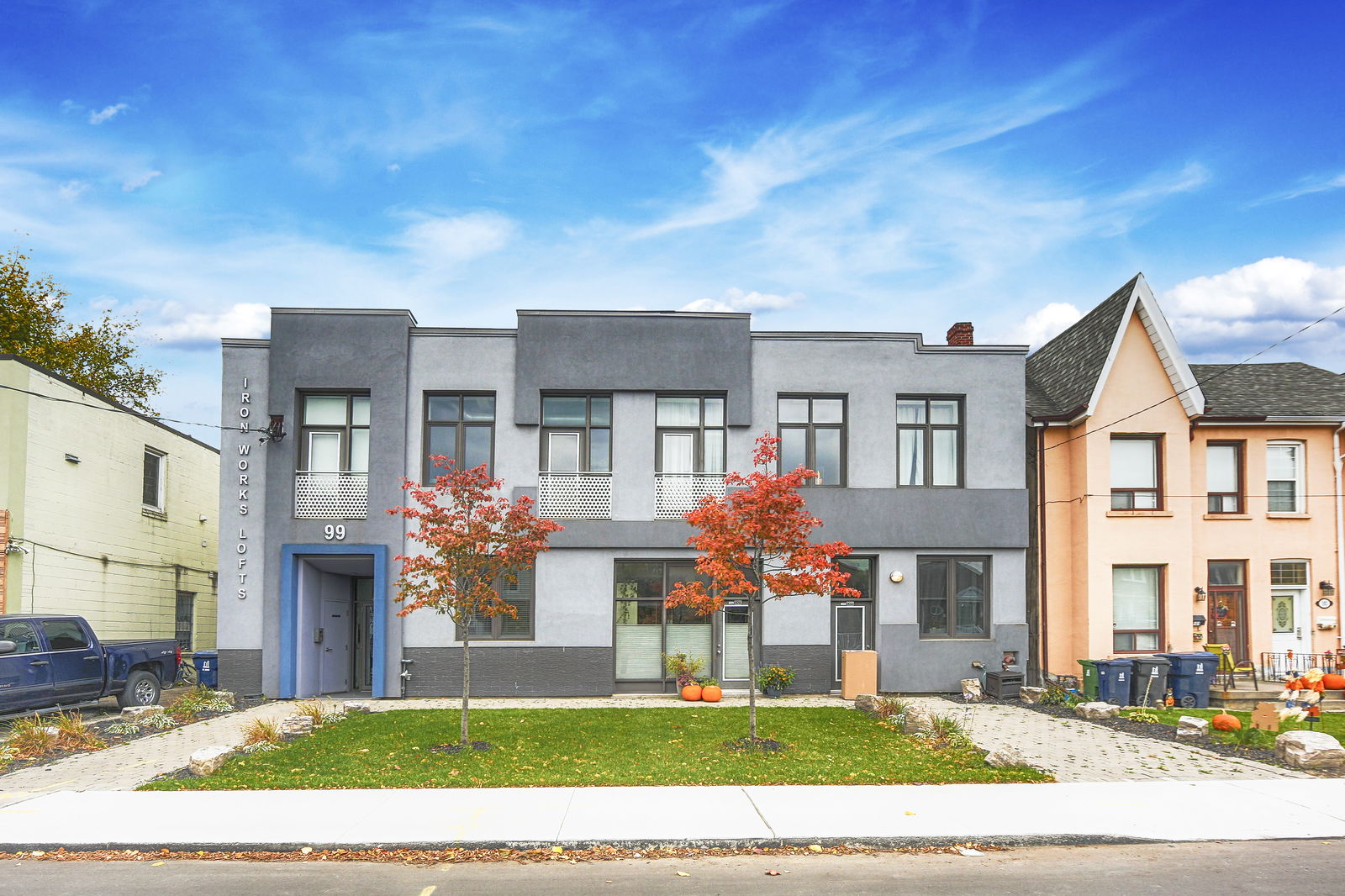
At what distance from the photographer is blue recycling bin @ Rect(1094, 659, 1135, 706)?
760 inches

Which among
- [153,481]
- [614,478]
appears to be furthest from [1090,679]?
[153,481]

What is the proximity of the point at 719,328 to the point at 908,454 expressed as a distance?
481cm

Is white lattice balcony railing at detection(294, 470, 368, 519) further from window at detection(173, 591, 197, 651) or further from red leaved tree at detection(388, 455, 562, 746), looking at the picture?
window at detection(173, 591, 197, 651)

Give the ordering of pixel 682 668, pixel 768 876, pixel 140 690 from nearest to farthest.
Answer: pixel 768 876
pixel 140 690
pixel 682 668

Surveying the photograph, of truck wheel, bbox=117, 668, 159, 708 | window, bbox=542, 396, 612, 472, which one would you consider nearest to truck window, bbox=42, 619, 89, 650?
truck wheel, bbox=117, 668, 159, 708

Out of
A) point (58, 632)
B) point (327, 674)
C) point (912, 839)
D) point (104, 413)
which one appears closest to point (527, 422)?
point (327, 674)

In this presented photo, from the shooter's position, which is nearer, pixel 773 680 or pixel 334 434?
pixel 773 680

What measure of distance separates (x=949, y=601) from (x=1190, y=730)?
6.00m

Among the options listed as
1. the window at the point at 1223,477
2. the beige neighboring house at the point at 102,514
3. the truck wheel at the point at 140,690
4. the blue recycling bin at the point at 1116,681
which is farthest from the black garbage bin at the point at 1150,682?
the beige neighboring house at the point at 102,514

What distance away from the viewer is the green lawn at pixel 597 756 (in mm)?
11680

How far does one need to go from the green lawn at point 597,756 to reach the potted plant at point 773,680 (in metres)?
2.80

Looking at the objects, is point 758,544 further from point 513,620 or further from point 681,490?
point 513,620

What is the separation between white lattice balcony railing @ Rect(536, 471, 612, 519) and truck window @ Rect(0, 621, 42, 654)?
28.9 feet

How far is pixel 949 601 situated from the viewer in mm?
20594
